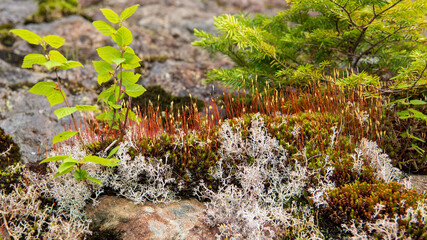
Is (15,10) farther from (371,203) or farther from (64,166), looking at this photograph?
(371,203)

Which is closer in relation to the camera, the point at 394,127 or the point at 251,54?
the point at 394,127

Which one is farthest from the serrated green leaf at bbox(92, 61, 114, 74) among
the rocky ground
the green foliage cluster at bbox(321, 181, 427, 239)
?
Result: the rocky ground

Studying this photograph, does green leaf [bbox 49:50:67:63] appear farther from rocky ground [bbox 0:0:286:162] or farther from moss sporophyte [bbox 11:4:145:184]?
rocky ground [bbox 0:0:286:162]

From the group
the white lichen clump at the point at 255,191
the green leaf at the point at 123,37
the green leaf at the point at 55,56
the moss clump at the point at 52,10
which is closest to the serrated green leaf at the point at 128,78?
the green leaf at the point at 123,37

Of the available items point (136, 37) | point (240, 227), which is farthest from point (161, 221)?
point (136, 37)

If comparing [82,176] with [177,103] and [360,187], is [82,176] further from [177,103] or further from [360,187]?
[177,103]

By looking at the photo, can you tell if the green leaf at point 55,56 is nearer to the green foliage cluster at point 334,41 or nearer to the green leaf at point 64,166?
the green leaf at point 64,166
